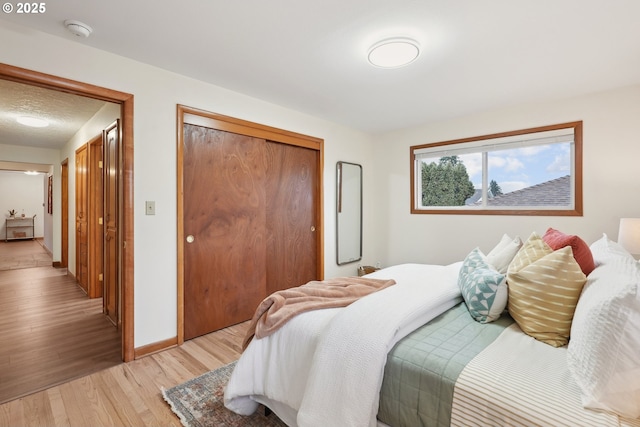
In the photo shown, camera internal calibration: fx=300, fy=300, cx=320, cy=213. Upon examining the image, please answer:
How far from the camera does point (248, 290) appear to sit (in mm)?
3098

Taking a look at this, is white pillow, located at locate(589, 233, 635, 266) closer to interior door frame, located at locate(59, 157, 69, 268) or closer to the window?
the window

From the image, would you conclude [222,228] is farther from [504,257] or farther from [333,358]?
[504,257]

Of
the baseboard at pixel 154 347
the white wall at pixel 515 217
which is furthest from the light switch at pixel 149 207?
the white wall at pixel 515 217

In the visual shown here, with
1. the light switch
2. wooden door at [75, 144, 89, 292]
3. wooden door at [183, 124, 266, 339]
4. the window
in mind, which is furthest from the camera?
wooden door at [75, 144, 89, 292]

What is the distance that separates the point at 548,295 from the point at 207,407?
6.18ft

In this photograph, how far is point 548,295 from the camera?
1346 millimetres

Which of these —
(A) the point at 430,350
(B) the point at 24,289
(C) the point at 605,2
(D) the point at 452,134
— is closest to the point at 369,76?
(C) the point at 605,2

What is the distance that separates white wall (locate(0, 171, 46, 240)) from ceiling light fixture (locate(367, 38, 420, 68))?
10.7 m

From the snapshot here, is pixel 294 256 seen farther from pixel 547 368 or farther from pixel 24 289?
pixel 24 289

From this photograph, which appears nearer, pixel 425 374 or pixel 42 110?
pixel 425 374

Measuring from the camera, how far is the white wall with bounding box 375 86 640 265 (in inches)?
109

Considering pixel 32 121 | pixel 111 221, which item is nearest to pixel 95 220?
pixel 111 221

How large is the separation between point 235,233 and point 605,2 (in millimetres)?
3058

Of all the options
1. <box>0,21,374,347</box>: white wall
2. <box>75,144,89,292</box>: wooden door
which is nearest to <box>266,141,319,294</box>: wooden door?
<box>0,21,374,347</box>: white wall
